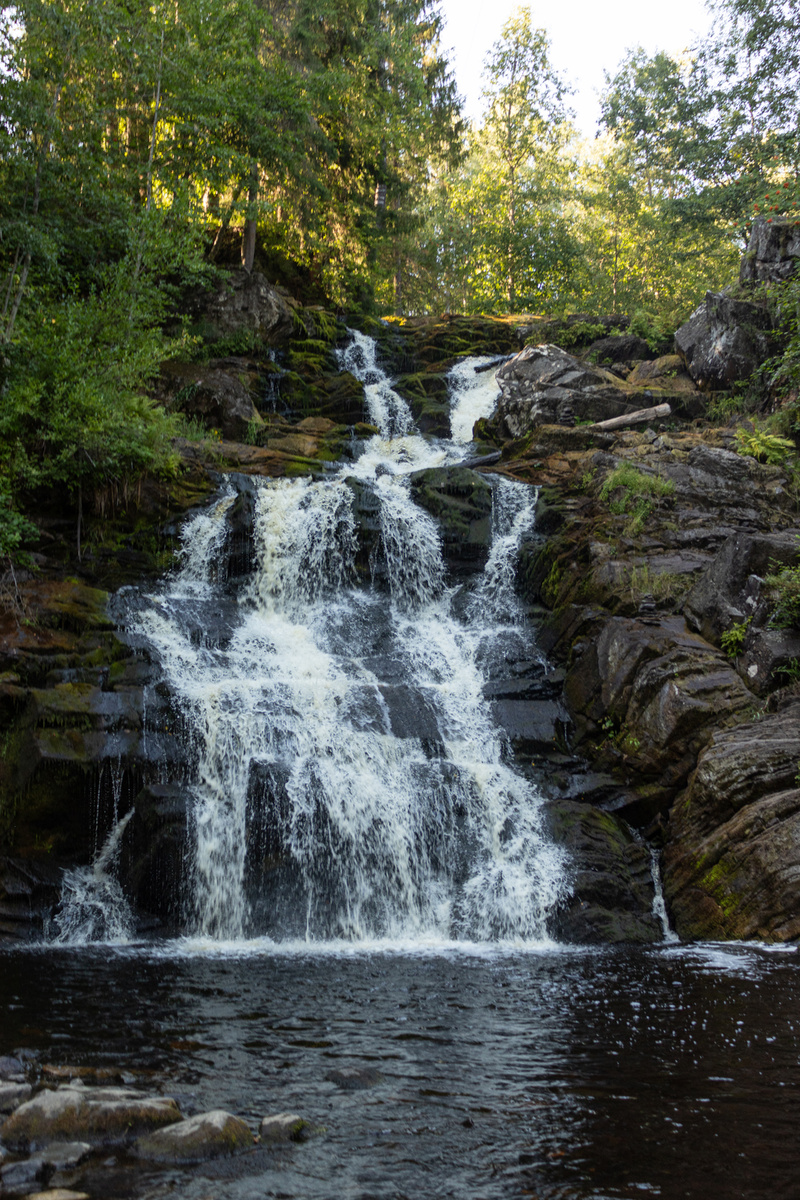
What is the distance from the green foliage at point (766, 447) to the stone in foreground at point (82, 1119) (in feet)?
54.5

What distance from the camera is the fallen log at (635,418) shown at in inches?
779

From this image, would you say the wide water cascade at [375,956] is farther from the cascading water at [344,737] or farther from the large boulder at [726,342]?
the large boulder at [726,342]

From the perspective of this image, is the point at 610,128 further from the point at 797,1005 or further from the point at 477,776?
the point at 797,1005

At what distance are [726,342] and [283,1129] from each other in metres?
21.7

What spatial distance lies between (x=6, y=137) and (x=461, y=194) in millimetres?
29143

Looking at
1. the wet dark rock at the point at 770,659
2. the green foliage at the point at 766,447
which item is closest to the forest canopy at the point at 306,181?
the green foliage at the point at 766,447

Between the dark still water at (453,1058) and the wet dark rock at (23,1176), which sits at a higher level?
Answer: the wet dark rock at (23,1176)

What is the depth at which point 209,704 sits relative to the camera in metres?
11.0

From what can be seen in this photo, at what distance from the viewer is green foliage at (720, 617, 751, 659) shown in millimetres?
11539

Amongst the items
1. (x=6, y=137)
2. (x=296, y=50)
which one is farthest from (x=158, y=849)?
(x=296, y=50)

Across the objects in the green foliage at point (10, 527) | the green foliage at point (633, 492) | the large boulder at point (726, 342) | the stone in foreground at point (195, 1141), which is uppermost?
the large boulder at point (726, 342)

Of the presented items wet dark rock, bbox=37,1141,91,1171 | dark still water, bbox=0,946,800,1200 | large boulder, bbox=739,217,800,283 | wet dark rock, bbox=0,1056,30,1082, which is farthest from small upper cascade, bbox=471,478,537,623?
wet dark rock, bbox=37,1141,91,1171

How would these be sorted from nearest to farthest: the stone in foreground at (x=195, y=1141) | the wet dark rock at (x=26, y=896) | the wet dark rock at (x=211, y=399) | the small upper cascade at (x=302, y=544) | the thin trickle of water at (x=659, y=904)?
the stone in foreground at (x=195, y=1141), the wet dark rock at (x=26, y=896), the thin trickle of water at (x=659, y=904), the small upper cascade at (x=302, y=544), the wet dark rock at (x=211, y=399)

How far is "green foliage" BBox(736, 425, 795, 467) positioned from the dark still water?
11625 mm
